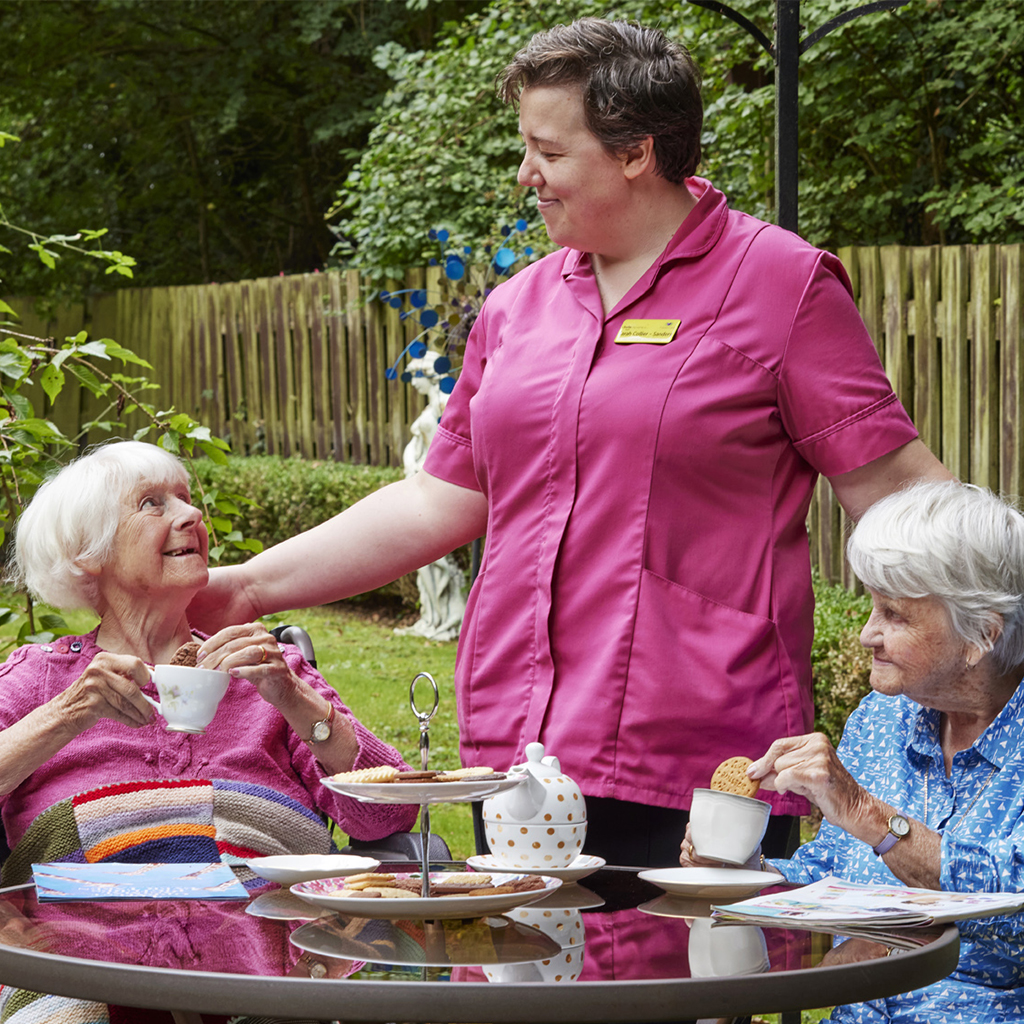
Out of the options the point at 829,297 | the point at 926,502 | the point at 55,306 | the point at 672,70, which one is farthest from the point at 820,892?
the point at 55,306

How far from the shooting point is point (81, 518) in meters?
2.27

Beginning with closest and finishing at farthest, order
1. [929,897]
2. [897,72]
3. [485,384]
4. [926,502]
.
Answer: [929,897]
[926,502]
[485,384]
[897,72]

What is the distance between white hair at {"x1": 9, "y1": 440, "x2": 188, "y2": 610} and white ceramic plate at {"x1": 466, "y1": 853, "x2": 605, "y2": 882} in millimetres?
899

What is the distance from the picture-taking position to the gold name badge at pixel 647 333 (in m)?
1.95

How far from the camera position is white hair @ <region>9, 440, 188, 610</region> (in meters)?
2.27

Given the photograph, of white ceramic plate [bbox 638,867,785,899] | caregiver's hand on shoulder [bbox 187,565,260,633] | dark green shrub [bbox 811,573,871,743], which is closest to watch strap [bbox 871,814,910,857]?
white ceramic plate [bbox 638,867,785,899]

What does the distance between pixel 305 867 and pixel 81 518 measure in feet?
2.78

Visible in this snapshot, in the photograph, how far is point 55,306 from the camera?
1225 cm

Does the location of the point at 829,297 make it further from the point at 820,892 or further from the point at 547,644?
the point at 820,892

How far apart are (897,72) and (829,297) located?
4.78 meters

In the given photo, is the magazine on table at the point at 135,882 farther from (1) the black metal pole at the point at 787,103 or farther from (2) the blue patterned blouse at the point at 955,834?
(1) the black metal pole at the point at 787,103

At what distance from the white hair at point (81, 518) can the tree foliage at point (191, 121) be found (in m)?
9.90

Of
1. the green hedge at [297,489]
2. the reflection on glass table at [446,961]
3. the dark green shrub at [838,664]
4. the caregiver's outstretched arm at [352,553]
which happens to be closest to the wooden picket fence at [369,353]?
the green hedge at [297,489]

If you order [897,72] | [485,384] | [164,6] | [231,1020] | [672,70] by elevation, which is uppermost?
[164,6]
